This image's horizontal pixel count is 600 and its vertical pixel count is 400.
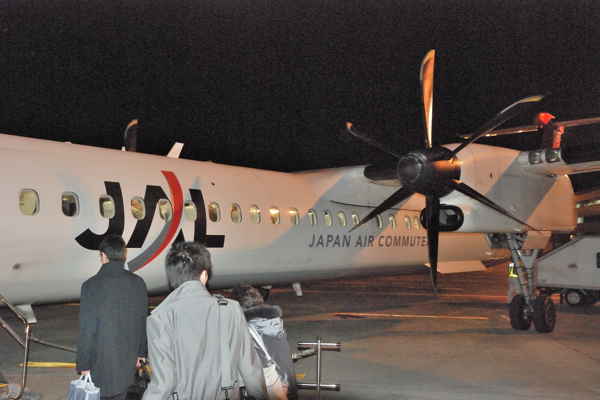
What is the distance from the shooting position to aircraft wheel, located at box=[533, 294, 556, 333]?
11.0 meters

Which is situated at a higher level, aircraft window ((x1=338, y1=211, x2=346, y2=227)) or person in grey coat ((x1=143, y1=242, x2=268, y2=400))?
→ aircraft window ((x1=338, y1=211, x2=346, y2=227))

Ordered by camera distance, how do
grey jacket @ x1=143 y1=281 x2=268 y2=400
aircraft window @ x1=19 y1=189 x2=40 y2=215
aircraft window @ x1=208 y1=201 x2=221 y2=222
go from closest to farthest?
grey jacket @ x1=143 y1=281 x2=268 y2=400
aircraft window @ x1=19 y1=189 x2=40 y2=215
aircraft window @ x1=208 y1=201 x2=221 y2=222

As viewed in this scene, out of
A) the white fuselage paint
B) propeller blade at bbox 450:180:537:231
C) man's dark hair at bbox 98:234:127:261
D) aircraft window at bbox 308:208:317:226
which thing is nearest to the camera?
man's dark hair at bbox 98:234:127:261

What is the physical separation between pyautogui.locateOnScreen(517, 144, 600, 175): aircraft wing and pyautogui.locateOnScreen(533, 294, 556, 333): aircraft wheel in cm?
Answer: 277

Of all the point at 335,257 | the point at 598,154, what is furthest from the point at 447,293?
the point at 598,154

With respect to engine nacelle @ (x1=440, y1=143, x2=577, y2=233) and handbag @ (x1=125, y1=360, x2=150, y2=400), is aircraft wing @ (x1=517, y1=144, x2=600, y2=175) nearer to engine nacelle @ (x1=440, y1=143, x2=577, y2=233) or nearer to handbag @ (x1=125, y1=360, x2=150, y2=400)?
engine nacelle @ (x1=440, y1=143, x2=577, y2=233)

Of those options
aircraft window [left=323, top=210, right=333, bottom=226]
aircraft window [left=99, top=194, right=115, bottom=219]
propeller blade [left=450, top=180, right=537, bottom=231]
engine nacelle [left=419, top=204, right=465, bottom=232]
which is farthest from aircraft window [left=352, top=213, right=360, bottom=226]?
aircraft window [left=99, top=194, right=115, bottom=219]

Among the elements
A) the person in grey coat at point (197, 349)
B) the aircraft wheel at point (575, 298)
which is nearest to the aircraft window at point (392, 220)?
the aircraft wheel at point (575, 298)

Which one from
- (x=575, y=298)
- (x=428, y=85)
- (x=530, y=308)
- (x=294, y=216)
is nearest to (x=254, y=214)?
(x=294, y=216)

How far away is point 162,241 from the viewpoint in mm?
9312

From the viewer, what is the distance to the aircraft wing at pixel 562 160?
11.2 metres

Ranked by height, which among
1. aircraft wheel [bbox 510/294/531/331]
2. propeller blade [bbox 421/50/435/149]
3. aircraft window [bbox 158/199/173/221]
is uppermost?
propeller blade [bbox 421/50/435/149]

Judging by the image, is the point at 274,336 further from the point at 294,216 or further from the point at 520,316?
the point at 520,316

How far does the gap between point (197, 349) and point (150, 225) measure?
257 inches
